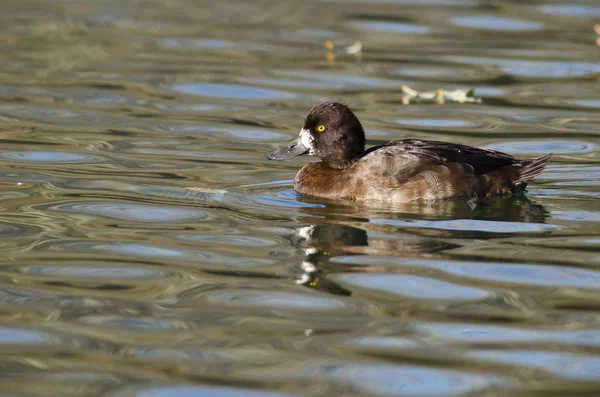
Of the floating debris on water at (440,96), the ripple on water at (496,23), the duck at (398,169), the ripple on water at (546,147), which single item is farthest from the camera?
the ripple on water at (496,23)

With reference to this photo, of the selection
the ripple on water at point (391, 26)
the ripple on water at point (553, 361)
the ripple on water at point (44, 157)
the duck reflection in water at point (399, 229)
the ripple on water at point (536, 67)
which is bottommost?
the ripple on water at point (553, 361)

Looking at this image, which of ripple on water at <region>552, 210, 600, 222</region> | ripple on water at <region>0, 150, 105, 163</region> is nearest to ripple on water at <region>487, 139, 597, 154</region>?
ripple on water at <region>552, 210, 600, 222</region>

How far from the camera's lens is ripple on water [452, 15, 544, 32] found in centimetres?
1686

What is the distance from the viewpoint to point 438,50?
15516mm

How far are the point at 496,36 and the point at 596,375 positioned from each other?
1168 cm

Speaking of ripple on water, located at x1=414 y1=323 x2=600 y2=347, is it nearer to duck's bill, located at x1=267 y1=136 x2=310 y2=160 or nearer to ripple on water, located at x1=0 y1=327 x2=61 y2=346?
ripple on water, located at x1=0 y1=327 x2=61 y2=346

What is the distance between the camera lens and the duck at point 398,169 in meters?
8.86

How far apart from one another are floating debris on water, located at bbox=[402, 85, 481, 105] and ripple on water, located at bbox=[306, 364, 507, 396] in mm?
7967

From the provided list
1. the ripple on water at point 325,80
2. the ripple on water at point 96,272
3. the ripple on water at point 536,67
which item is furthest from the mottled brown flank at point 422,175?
the ripple on water at point 536,67

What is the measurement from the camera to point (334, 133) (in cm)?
930

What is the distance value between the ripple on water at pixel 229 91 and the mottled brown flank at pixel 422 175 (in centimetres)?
425

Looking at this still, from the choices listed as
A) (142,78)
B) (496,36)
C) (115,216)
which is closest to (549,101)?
(496,36)

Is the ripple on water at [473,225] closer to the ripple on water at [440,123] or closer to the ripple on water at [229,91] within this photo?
the ripple on water at [440,123]

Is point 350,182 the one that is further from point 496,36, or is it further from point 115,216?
point 496,36
